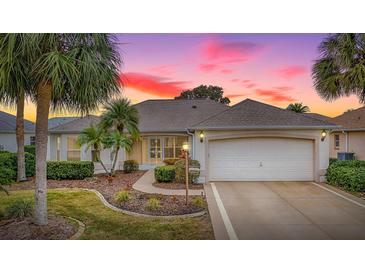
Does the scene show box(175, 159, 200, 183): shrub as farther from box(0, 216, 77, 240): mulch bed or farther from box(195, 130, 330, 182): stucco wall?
box(0, 216, 77, 240): mulch bed

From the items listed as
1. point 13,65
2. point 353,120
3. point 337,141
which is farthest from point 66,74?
point 337,141

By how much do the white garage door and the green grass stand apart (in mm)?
4019

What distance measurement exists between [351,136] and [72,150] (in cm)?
1615

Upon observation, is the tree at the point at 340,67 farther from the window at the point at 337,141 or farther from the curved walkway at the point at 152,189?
the window at the point at 337,141

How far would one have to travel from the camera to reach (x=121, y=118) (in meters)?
10.9

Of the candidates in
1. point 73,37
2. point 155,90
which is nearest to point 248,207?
point 155,90

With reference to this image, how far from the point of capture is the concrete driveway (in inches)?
216

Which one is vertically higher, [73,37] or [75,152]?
[73,37]

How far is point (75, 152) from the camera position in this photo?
44.2 ft

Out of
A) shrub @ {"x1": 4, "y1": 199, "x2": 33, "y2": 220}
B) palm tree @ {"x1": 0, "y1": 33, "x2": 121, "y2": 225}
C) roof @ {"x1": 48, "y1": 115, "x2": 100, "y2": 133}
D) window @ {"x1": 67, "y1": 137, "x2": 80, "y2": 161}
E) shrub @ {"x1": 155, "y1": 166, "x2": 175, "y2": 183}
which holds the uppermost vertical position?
palm tree @ {"x1": 0, "y1": 33, "x2": 121, "y2": 225}

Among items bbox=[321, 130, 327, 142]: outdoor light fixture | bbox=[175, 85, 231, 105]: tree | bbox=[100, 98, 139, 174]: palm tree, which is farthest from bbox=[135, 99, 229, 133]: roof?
bbox=[321, 130, 327, 142]: outdoor light fixture
